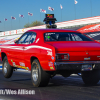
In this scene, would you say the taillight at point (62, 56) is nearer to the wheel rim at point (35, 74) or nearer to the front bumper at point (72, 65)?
the front bumper at point (72, 65)

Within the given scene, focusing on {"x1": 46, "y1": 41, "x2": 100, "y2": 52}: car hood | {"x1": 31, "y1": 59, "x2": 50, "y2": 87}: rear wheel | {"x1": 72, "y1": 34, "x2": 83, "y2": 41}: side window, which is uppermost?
{"x1": 72, "y1": 34, "x2": 83, "y2": 41}: side window

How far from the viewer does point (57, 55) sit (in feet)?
21.8

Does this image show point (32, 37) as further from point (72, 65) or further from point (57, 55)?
point (72, 65)

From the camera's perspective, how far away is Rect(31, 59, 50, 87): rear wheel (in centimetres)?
702

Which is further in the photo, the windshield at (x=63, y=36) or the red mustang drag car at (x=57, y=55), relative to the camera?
the windshield at (x=63, y=36)

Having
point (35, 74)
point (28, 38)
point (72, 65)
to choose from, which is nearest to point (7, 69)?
point (28, 38)

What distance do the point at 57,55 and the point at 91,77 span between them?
6.16 ft

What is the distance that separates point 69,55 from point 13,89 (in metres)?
1.86

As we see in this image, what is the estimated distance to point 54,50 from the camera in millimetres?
6590

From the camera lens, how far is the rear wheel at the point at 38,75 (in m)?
7.02

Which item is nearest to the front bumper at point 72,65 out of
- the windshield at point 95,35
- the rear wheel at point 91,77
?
the rear wheel at point 91,77

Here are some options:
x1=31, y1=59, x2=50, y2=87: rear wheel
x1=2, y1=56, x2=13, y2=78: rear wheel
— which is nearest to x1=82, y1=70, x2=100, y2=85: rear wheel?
x1=31, y1=59, x2=50, y2=87: rear wheel

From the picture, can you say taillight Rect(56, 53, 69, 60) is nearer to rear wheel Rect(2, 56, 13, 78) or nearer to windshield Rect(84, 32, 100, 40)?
rear wheel Rect(2, 56, 13, 78)

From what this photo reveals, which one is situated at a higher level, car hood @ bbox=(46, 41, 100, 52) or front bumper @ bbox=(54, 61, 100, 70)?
car hood @ bbox=(46, 41, 100, 52)
